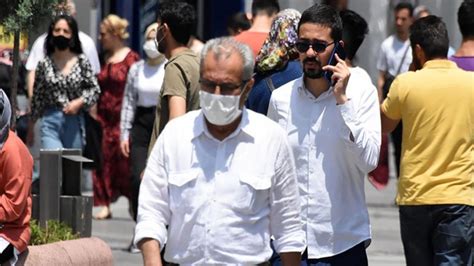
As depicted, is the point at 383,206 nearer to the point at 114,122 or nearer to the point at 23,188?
the point at 114,122

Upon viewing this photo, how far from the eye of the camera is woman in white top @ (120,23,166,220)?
447 inches

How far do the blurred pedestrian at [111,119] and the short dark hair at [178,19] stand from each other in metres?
4.94

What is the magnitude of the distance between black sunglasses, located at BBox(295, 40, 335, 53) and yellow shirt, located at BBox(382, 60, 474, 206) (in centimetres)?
139

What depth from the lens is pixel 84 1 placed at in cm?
1728

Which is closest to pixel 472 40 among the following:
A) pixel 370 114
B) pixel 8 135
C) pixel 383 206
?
pixel 370 114

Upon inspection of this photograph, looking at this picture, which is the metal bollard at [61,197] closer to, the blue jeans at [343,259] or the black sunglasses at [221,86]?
the blue jeans at [343,259]

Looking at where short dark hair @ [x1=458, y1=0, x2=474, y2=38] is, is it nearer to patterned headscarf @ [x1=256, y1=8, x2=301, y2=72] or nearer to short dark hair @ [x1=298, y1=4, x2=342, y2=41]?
patterned headscarf @ [x1=256, y1=8, x2=301, y2=72]

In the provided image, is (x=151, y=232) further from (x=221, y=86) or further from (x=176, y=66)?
(x=176, y=66)

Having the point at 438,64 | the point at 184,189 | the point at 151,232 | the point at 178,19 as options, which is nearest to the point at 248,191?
the point at 184,189

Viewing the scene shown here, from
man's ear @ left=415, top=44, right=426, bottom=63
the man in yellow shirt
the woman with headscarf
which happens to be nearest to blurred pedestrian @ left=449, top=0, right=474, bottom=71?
man's ear @ left=415, top=44, right=426, bottom=63

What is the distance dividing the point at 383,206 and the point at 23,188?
29.5 feet

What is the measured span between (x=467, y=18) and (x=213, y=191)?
12.8 feet

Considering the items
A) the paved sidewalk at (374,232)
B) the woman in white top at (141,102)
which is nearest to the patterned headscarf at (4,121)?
the woman in white top at (141,102)

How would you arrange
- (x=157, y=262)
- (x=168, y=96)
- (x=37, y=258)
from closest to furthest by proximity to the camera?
1. (x=157, y=262)
2. (x=37, y=258)
3. (x=168, y=96)
